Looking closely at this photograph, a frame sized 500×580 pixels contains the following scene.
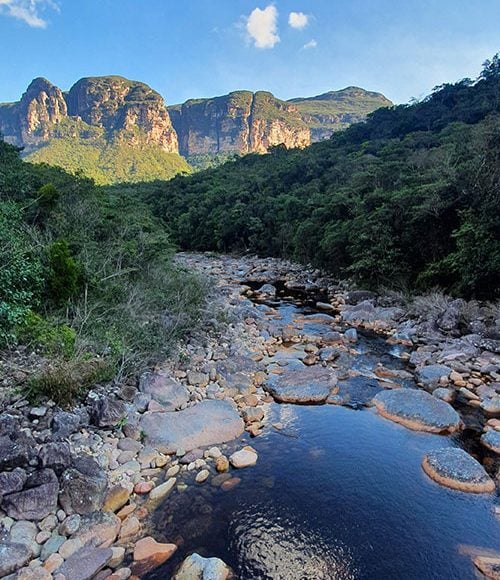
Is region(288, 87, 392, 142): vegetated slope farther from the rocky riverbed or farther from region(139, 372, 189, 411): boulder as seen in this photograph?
region(139, 372, 189, 411): boulder

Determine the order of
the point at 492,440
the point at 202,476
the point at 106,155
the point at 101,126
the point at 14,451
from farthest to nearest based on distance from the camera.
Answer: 1. the point at 101,126
2. the point at 106,155
3. the point at 492,440
4. the point at 202,476
5. the point at 14,451

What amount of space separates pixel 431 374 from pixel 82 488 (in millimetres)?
7641

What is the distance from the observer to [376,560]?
425 centimetres

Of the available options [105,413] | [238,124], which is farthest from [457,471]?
[238,124]

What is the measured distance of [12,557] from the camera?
3898 millimetres

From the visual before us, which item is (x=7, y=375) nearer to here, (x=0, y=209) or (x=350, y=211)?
(x=0, y=209)

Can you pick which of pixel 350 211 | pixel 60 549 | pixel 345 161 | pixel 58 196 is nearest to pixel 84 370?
pixel 60 549

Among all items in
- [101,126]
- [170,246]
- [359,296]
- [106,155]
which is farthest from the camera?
[101,126]

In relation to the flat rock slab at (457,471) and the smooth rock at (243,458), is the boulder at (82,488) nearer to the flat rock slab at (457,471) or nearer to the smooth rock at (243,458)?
the smooth rock at (243,458)

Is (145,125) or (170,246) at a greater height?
(145,125)

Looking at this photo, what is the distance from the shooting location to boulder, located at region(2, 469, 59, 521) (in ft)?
Answer: 14.3

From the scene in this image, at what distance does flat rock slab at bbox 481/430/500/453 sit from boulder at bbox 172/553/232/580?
189 inches

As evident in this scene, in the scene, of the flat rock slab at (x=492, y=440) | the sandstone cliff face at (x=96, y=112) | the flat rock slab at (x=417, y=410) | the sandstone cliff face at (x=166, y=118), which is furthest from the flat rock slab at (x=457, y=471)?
the sandstone cliff face at (x=96, y=112)

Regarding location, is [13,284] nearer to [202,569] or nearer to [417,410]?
[202,569]
